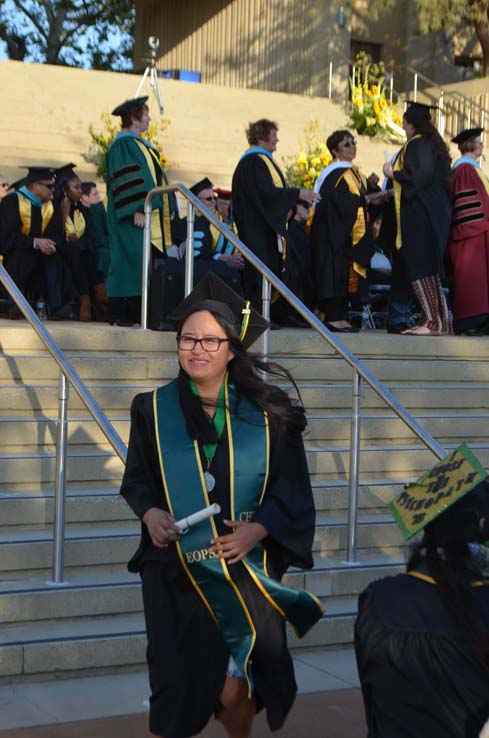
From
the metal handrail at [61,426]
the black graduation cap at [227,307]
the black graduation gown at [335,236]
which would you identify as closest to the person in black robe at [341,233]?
the black graduation gown at [335,236]

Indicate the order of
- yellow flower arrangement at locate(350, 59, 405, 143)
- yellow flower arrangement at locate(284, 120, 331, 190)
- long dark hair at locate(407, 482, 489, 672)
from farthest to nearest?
1. yellow flower arrangement at locate(350, 59, 405, 143)
2. yellow flower arrangement at locate(284, 120, 331, 190)
3. long dark hair at locate(407, 482, 489, 672)

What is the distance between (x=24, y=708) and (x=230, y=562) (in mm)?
1470

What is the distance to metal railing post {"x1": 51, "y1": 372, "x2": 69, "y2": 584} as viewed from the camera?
542 cm

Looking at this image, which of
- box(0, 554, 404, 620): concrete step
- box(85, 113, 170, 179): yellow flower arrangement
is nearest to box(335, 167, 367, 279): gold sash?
box(0, 554, 404, 620): concrete step

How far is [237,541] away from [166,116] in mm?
15613

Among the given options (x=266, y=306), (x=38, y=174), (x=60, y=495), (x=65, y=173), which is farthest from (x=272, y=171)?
(x=60, y=495)

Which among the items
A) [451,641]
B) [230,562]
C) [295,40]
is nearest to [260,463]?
[230,562]

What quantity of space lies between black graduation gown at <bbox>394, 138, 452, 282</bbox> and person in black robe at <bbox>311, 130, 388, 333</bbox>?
1.39ft

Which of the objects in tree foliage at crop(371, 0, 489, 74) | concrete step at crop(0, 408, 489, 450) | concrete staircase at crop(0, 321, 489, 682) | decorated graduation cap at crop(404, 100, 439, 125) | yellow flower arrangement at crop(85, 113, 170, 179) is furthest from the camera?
tree foliage at crop(371, 0, 489, 74)

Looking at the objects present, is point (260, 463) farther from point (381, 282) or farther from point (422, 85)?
point (422, 85)

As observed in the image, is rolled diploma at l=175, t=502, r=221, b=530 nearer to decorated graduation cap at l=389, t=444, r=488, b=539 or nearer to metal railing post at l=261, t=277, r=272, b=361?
decorated graduation cap at l=389, t=444, r=488, b=539

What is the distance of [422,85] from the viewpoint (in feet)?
84.0

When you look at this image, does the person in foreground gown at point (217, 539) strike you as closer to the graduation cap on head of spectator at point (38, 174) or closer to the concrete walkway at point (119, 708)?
the concrete walkway at point (119, 708)

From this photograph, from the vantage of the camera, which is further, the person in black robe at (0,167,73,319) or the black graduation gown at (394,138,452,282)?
the person in black robe at (0,167,73,319)
